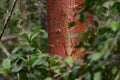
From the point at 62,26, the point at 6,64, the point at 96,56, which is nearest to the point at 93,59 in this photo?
the point at 96,56

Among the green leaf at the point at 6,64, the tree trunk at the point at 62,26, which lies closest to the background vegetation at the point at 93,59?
the green leaf at the point at 6,64

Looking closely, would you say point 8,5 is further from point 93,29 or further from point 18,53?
point 93,29

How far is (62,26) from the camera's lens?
6.98 ft

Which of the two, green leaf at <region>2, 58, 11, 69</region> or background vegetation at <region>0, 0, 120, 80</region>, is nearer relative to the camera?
background vegetation at <region>0, 0, 120, 80</region>

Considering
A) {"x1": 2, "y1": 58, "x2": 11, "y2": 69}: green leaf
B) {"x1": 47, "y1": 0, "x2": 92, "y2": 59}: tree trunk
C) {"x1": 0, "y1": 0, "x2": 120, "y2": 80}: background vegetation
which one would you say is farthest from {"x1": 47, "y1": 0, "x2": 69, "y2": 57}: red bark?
{"x1": 2, "y1": 58, "x2": 11, "y2": 69}: green leaf

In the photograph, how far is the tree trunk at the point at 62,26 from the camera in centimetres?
211

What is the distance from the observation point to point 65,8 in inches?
84.0

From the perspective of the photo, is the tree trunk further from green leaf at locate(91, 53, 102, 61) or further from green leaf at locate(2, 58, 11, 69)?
green leaf at locate(91, 53, 102, 61)

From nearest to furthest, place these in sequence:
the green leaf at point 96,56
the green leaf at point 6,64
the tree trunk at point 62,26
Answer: the green leaf at point 96,56 → the green leaf at point 6,64 → the tree trunk at point 62,26

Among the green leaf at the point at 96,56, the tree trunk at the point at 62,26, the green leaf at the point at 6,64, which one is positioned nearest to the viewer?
the green leaf at the point at 96,56

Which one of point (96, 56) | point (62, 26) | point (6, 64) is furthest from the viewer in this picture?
point (62, 26)

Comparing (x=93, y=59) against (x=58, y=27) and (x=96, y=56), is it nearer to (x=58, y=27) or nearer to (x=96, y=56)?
(x=96, y=56)

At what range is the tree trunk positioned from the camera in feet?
6.93

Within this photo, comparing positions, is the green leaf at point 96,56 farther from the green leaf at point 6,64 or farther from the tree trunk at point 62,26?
the tree trunk at point 62,26
